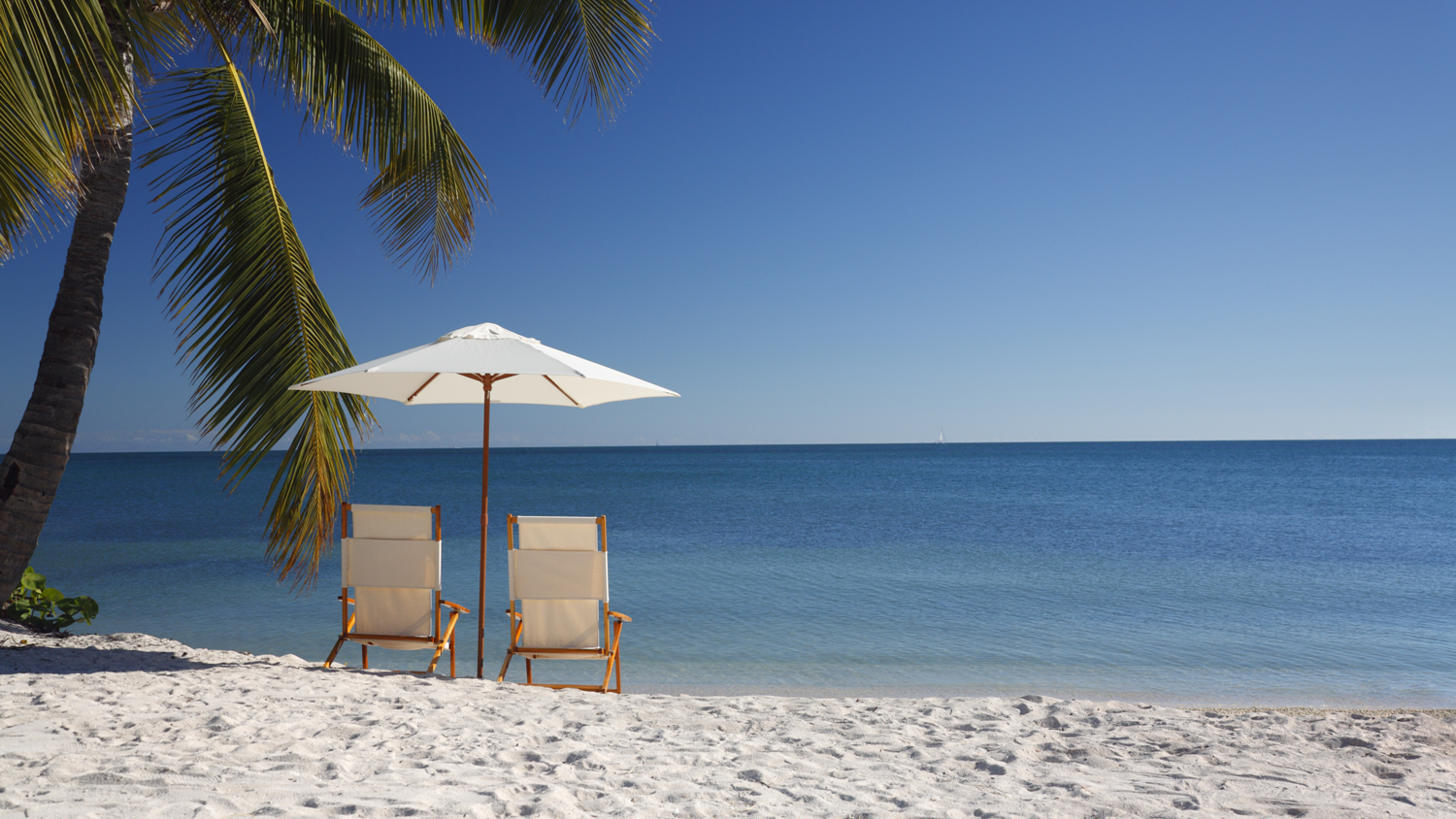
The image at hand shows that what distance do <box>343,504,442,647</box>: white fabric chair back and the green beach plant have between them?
2.06 m

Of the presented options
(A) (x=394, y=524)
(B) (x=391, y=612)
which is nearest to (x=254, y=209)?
(A) (x=394, y=524)

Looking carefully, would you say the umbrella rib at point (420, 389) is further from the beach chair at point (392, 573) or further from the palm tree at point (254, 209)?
the beach chair at point (392, 573)

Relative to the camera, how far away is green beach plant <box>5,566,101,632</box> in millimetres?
4855

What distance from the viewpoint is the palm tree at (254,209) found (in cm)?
409

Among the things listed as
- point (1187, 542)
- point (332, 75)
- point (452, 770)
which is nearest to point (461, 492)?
point (1187, 542)

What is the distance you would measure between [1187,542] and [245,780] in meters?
14.9

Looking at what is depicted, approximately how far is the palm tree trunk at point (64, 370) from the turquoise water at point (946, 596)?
2.41m

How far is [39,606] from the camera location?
16.1ft

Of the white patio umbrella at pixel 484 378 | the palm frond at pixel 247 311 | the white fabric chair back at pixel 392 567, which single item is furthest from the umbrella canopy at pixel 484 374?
the white fabric chair back at pixel 392 567

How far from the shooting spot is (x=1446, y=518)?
688 inches

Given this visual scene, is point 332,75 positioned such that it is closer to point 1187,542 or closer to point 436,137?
point 436,137

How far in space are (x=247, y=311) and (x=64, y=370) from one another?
97 centimetres

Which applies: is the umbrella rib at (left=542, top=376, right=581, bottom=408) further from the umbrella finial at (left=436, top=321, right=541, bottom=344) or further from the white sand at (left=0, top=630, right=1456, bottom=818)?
the white sand at (left=0, top=630, right=1456, bottom=818)

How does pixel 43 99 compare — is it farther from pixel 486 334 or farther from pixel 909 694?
pixel 909 694
